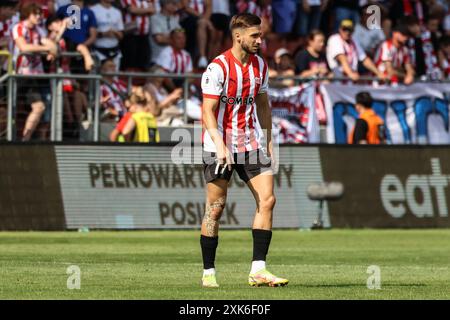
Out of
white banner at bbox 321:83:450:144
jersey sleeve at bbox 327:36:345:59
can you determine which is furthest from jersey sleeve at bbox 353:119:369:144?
jersey sleeve at bbox 327:36:345:59

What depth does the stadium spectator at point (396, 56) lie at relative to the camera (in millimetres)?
27250

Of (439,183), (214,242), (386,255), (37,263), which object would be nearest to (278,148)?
(439,183)

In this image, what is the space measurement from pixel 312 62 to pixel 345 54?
0.71m

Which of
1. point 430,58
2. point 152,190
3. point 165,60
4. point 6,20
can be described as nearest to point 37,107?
point 6,20

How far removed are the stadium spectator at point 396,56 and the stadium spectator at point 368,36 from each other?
32.8 inches

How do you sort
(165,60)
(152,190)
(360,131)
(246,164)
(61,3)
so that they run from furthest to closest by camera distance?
(165,60), (360,131), (61,3), (152,190), (246,164)

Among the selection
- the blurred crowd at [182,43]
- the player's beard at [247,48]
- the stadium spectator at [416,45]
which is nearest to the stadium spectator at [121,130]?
the blurred crowd at [182,43]

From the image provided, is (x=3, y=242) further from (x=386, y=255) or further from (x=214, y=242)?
(x=214, y=242)

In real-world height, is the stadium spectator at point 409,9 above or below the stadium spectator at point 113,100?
above

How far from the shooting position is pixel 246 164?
12.8 metres

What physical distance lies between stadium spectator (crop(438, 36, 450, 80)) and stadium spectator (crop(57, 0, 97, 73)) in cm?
865
